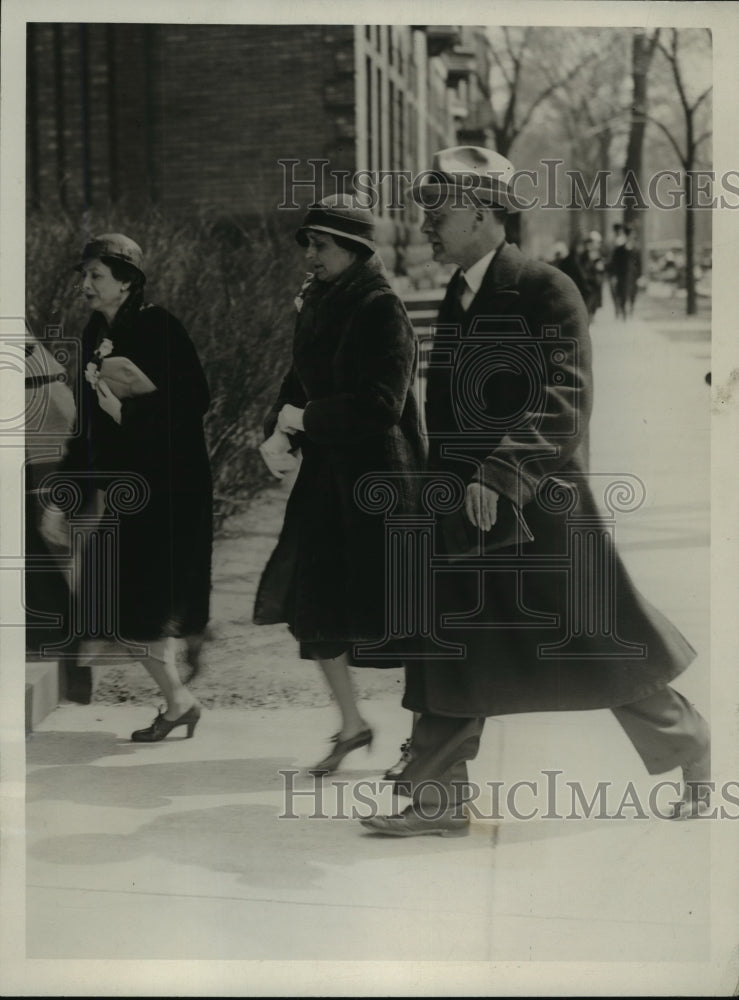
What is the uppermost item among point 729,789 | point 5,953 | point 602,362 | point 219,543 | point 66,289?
point 66,289

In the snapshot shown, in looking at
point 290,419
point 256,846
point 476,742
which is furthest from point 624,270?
point 256,846

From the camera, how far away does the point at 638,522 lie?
4.82 m

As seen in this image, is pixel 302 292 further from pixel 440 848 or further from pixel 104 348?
pixel 440 848

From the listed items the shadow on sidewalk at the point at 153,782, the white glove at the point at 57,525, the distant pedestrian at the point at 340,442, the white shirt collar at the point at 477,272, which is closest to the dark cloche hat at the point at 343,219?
the distant pedestrian at the point at 340,442

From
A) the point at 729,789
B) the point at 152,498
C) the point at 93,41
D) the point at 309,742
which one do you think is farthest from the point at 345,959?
the point at 93,41

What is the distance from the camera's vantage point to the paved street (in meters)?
4.81

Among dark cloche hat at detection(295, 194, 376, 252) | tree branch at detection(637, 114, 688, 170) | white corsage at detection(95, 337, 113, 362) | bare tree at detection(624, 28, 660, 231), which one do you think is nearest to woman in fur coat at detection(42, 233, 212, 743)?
white corsage at detection(95, 337, 113, 362)

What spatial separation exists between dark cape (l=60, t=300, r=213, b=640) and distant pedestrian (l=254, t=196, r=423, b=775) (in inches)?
11.5

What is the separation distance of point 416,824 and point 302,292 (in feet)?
7.05

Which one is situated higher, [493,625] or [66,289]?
[66,289]

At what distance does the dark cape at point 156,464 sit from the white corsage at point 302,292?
0.46 m

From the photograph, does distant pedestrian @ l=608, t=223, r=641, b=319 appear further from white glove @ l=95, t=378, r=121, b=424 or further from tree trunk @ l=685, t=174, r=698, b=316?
white glove @ l=95, t=378, r=121, b=424

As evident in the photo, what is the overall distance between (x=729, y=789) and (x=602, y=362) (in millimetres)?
1774

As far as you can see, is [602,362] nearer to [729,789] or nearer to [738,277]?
[738,277]
